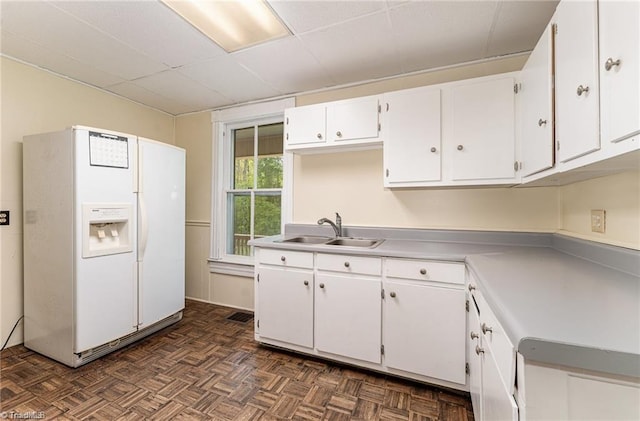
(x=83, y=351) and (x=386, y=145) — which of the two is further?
(x=386, y=145)

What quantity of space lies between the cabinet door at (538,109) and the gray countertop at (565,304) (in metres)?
0.51

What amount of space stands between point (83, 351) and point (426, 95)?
3129 millimetres

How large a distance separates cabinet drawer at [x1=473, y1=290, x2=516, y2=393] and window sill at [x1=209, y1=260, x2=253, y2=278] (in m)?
2.43

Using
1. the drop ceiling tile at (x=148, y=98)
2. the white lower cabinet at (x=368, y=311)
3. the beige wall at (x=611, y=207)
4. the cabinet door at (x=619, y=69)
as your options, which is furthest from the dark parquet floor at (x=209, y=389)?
the drop ceiling tile at (x=148, y=98)

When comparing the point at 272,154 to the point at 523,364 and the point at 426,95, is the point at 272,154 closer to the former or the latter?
the point at 426,95

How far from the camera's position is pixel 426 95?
1.97 meters

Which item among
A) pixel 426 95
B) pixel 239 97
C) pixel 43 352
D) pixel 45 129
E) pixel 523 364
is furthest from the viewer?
pixel 239 97

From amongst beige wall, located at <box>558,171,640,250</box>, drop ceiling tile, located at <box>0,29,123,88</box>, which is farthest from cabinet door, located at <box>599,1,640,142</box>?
drop ceiling tile, located at <box>0,29,123,88</box>

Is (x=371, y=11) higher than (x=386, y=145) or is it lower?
higher

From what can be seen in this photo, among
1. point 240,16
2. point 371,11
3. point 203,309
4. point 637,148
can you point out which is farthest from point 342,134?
point 203,309

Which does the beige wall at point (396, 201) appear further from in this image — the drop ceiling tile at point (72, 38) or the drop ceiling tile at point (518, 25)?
the drop ceiling tile at point (72, 38)

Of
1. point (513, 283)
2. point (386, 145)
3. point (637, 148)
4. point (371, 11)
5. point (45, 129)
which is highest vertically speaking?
point (371, 11)

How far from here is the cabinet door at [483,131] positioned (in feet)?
5.85

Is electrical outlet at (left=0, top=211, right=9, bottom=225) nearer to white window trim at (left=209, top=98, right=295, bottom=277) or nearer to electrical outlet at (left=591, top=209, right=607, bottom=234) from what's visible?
white window trim at (left=209, top=98, right=295, bottom=277)
